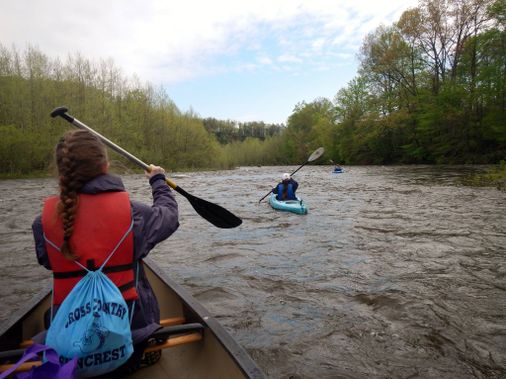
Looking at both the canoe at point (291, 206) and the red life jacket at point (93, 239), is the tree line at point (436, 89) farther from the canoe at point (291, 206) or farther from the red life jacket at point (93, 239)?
the red life jacket at point (93, 239)

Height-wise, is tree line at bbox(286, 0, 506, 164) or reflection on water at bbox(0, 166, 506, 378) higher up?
tree line at bbox(286, 0, 506, 164)

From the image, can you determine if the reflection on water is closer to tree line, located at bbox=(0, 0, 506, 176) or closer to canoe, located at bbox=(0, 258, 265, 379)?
canoe, located at bbox=(0, 258, 265, 379)

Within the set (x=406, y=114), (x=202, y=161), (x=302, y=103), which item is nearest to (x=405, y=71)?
(x=406, y=114)

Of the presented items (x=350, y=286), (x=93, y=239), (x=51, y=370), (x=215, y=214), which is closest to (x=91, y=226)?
(x=93, y=239)

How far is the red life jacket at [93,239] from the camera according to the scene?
1.81 meters

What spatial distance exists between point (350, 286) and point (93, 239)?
369cm

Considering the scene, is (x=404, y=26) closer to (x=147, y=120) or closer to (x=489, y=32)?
(x=489, y=32)

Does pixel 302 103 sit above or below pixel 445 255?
above

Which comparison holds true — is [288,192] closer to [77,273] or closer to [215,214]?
[215,214]

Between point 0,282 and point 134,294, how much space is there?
4245 mm

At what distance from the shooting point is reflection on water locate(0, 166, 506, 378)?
3.19 meters

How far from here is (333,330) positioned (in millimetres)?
3660

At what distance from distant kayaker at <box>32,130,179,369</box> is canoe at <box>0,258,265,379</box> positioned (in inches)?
13.7

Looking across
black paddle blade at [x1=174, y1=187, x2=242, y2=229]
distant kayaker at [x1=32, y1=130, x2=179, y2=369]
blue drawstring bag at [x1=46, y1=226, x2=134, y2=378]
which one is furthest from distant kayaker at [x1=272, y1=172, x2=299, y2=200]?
blue drawstring bag at [x1=46, y1=226, x2=134, y2=378]
